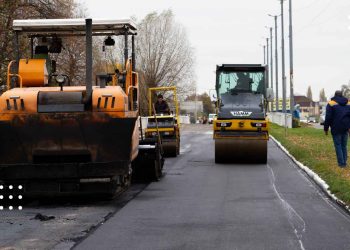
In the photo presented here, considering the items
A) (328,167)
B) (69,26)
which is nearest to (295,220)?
(69,26)

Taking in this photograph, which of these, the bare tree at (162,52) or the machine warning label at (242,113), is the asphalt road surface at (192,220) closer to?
the machine warning label at (242,113)

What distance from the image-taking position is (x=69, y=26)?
477 inches

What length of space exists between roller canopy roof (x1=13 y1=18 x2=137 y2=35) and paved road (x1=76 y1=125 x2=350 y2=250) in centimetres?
323

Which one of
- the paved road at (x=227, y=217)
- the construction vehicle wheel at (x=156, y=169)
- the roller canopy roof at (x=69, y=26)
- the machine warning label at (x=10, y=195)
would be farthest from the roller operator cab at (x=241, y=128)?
the machine warning label at (x=10, y=195)

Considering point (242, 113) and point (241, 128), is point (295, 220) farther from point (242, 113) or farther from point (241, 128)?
point (242, 113)

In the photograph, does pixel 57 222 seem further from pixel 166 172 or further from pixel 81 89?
pixel 166 172

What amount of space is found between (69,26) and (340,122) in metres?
7.43

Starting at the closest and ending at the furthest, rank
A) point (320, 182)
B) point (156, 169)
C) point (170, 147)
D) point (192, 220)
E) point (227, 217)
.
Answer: point (192, 220)
point (227, 217)
point (320, 182)
point (156, 169)
point (170, 147)

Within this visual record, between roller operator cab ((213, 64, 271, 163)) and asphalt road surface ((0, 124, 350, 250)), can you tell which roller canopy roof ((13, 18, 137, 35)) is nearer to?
asphalt road surface ((0, 124, 350, 250))

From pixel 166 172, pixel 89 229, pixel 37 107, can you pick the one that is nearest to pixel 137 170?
pixel 166 172

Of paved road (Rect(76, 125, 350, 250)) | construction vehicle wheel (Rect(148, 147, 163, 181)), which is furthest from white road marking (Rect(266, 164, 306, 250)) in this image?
construction vehicle wheel (Rect(148, 147, 163, 181))

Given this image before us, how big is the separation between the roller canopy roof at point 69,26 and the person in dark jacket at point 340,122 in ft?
20.1

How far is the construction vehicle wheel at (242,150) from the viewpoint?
18.7 meters

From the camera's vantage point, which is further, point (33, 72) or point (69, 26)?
point (69, 26)
